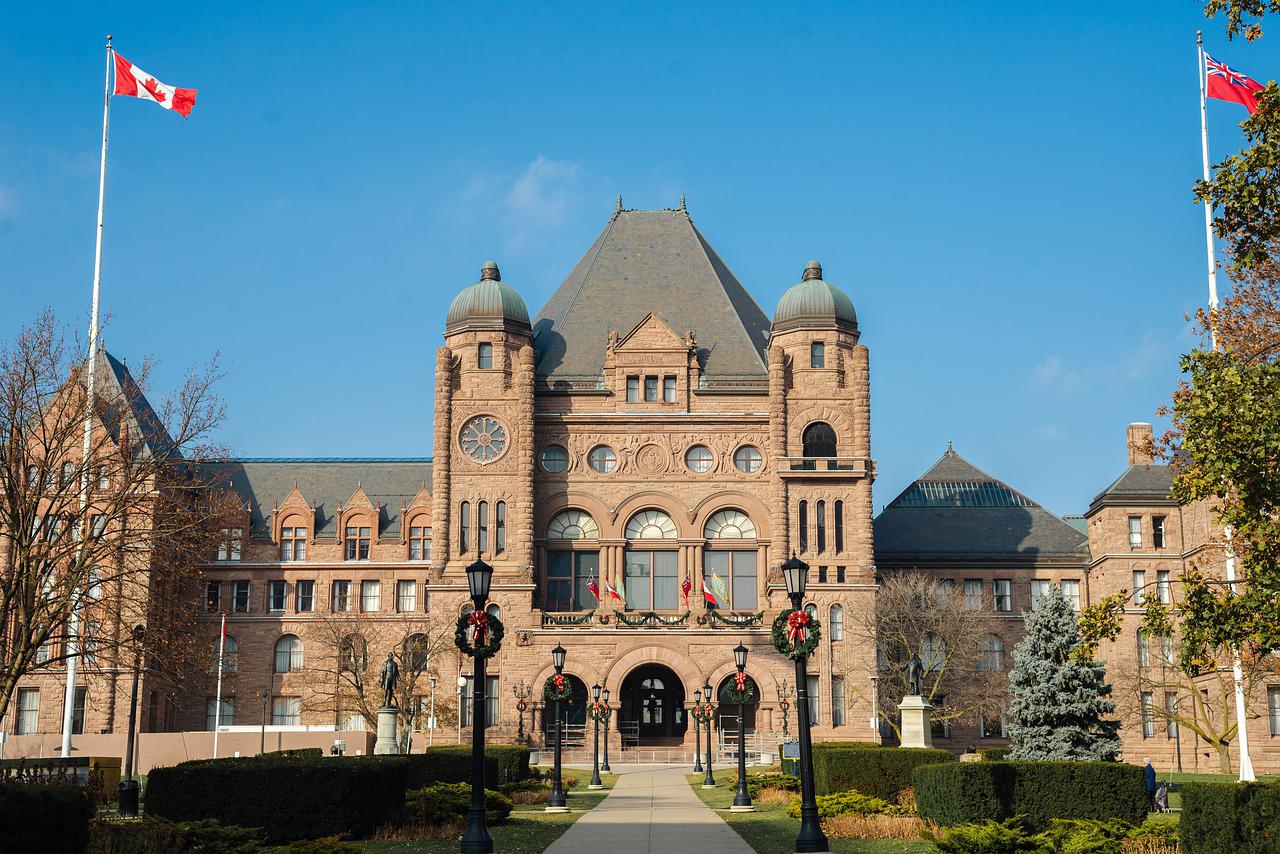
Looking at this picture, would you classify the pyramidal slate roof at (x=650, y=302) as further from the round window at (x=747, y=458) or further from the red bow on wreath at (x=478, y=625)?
the red bow on wreath at (x=478, y=625)

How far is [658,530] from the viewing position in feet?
255

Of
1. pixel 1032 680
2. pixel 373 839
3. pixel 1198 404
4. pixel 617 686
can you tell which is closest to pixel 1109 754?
pixel 1032 680

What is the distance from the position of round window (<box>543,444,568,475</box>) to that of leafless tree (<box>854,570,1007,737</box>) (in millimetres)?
18143

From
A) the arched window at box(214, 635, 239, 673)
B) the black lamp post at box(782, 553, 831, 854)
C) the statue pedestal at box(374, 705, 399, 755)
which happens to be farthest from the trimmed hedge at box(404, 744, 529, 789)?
the arched window at box(214, 635, 239, 673)

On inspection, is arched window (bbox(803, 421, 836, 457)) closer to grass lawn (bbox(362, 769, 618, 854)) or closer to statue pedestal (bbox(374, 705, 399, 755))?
grass lawn (bbox(362, 769, 618, 854))

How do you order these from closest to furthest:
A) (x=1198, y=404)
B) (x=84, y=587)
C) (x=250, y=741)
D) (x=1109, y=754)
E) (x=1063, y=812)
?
(x=1198, y=404) → (x=1063, y=812) → (x=1109, y=754) → (x=84, y=587) → (x=250, y=741)

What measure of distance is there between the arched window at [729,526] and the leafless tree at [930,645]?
7.86 meters

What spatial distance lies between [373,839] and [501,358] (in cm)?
4959

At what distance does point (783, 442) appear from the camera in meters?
76.2

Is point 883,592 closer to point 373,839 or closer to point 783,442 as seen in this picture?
point 783,442

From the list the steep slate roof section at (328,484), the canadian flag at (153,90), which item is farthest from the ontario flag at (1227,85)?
the steep slate roof section at (328,484)

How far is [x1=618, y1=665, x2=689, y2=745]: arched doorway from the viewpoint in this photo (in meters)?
77.4

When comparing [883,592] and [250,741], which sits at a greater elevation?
[883,592]

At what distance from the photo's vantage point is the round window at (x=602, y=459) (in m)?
77.9
